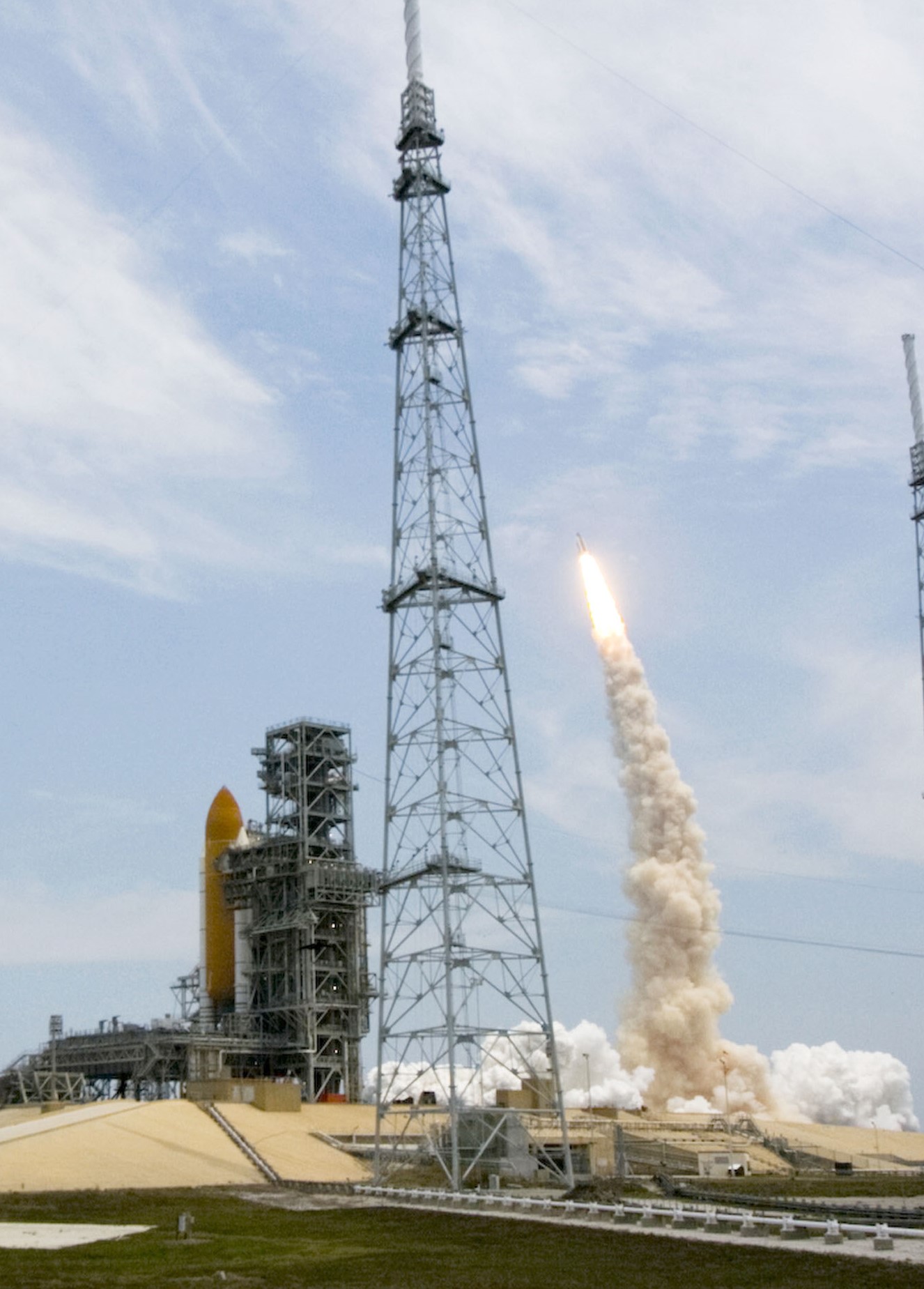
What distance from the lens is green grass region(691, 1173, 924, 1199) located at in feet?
181

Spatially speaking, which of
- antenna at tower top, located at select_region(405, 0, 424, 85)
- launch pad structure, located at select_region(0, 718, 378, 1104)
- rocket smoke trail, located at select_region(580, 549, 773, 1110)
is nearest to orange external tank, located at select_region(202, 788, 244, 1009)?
launch pad structure, located at select_region(0, 718, 378, 1104)

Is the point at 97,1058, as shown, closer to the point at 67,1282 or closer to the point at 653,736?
the point at 653,736

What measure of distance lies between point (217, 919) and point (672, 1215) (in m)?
69.4

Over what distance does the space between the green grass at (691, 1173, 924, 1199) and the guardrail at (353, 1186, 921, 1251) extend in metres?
6.74

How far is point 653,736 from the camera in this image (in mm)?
95125

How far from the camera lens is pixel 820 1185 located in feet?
203


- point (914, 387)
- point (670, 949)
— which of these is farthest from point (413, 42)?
point (670, 949)

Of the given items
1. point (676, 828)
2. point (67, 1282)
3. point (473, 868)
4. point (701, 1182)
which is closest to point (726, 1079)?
point (676, 828)

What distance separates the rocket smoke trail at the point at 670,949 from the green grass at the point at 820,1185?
79.5 ft

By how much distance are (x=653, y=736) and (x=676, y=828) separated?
726cm

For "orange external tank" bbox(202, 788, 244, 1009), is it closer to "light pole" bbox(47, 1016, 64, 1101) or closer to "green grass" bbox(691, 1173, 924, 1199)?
"light pole" bbox(47, 1016, 64, 1101)

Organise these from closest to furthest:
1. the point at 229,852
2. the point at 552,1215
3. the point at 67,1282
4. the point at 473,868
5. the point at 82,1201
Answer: the point at 67,1282 < the point at 552,1215 < the point at 82,1201 < the point at 473,868 < the point at 229,852

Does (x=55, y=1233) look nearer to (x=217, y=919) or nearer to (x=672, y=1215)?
(x=672, y=1215)

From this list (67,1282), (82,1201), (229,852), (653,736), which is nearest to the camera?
(67,1282)
